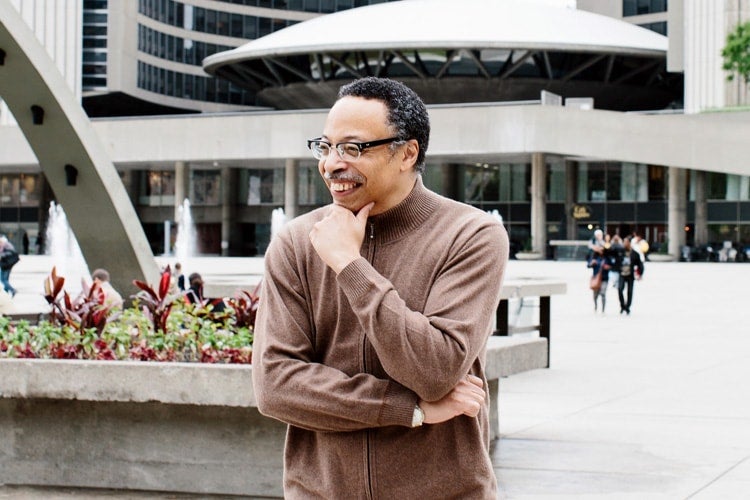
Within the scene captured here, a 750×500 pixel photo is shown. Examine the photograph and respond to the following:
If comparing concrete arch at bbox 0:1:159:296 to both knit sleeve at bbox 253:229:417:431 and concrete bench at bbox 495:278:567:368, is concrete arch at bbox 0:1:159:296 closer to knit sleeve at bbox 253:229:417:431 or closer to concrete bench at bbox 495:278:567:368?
concrete bench at bbox 495:278:567:368

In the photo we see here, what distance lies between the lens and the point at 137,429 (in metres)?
7.01

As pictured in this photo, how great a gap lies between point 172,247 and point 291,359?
79.7 metres

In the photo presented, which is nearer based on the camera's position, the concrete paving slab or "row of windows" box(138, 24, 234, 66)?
the concrete paving slab

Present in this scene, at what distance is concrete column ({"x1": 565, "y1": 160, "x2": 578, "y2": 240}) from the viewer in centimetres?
7069

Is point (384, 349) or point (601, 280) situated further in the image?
point (601, 280)

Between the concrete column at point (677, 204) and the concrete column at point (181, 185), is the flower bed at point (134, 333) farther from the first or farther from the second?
the concrete column at point (181, 185)

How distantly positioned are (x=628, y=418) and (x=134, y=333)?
13.5ft

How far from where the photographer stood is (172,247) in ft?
267

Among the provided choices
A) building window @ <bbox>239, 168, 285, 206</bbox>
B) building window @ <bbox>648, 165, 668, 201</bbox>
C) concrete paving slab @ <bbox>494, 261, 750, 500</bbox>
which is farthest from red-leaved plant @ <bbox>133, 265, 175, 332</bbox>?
building window @ <bbox>239, 168, 285, 206</bbox>

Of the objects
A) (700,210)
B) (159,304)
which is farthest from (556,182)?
(159,304)

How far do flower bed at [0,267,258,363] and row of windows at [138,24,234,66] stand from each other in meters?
88.2

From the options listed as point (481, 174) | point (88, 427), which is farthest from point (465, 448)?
point (481, 174)

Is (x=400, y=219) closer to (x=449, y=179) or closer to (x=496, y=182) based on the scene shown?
(x=449, y=179)

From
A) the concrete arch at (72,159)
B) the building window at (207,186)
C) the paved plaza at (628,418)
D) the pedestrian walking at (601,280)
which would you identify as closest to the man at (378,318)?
the paved plaza at (628,418)
